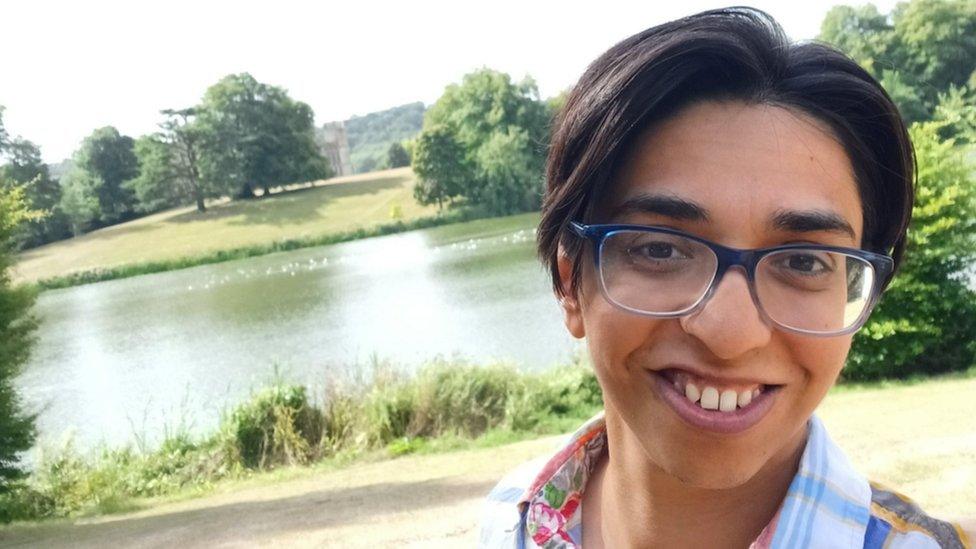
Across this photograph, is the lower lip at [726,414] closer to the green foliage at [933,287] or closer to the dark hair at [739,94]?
the dark hair at [739,94]

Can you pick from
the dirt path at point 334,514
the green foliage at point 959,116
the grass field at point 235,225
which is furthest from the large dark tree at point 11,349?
the grass field at point 235,225

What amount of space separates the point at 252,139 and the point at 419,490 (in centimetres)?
5137

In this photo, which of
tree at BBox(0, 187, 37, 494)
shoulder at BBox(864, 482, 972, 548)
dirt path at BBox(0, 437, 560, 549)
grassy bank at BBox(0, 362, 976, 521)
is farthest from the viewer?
grassy bank at BBox(0, 362, 976, 521)

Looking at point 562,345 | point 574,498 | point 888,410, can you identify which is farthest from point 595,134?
point 562,345

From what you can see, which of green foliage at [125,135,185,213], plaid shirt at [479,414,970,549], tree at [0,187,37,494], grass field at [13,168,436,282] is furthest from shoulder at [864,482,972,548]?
green foliage at [125,135,185,213]

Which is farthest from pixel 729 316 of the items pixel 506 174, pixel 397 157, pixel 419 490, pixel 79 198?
pixel 397 157

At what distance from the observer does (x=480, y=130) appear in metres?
51.5

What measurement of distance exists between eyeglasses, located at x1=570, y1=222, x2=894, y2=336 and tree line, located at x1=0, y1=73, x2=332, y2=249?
4327 cm

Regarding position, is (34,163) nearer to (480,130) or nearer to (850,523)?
(480,130)

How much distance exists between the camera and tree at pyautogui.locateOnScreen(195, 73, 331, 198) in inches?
2088

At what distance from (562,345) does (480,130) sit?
3917 cm

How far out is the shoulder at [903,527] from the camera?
852mm

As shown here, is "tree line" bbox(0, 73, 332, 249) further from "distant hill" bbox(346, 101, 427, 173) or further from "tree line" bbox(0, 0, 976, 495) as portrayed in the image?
"distant hill" bbox(346, 101, 427, 173)

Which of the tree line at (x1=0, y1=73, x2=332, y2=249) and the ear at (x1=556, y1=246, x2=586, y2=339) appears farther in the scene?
the tree line at (x1=0, y1=73, x2=332, y2=249)
